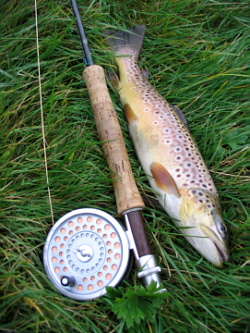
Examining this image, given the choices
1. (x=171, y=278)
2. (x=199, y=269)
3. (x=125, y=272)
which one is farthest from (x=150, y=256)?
(x=199, y=269)

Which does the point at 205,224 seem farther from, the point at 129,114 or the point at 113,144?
the point at 129,114

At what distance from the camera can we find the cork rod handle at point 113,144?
1893mm

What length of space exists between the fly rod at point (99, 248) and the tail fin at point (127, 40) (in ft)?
3.73

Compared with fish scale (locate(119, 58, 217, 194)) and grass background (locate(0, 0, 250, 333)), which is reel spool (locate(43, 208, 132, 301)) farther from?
fish scale (locate(119, 58, 217, 194))

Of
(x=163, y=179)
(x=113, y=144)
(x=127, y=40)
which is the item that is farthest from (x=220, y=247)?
(x=127, y=40)

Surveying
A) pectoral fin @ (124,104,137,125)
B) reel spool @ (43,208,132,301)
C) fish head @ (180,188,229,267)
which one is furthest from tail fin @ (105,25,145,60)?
reel spool @ (43,208,132,301)

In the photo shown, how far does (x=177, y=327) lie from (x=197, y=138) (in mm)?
1397

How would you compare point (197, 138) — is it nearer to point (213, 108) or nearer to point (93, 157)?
point (213, 108)

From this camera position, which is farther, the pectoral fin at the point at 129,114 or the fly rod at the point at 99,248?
the pectoral fin at the point at 129,114

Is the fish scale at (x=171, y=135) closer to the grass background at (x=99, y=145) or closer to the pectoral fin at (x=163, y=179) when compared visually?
the pectoral fin at (x=163, y=179)

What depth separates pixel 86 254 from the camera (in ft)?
5.85

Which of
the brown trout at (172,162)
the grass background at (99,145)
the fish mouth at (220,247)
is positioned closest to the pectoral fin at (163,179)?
the brown trout at (172,162)

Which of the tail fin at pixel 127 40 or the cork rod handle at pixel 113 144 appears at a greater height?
the tail fin at pixel 127 40

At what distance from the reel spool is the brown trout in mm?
467
